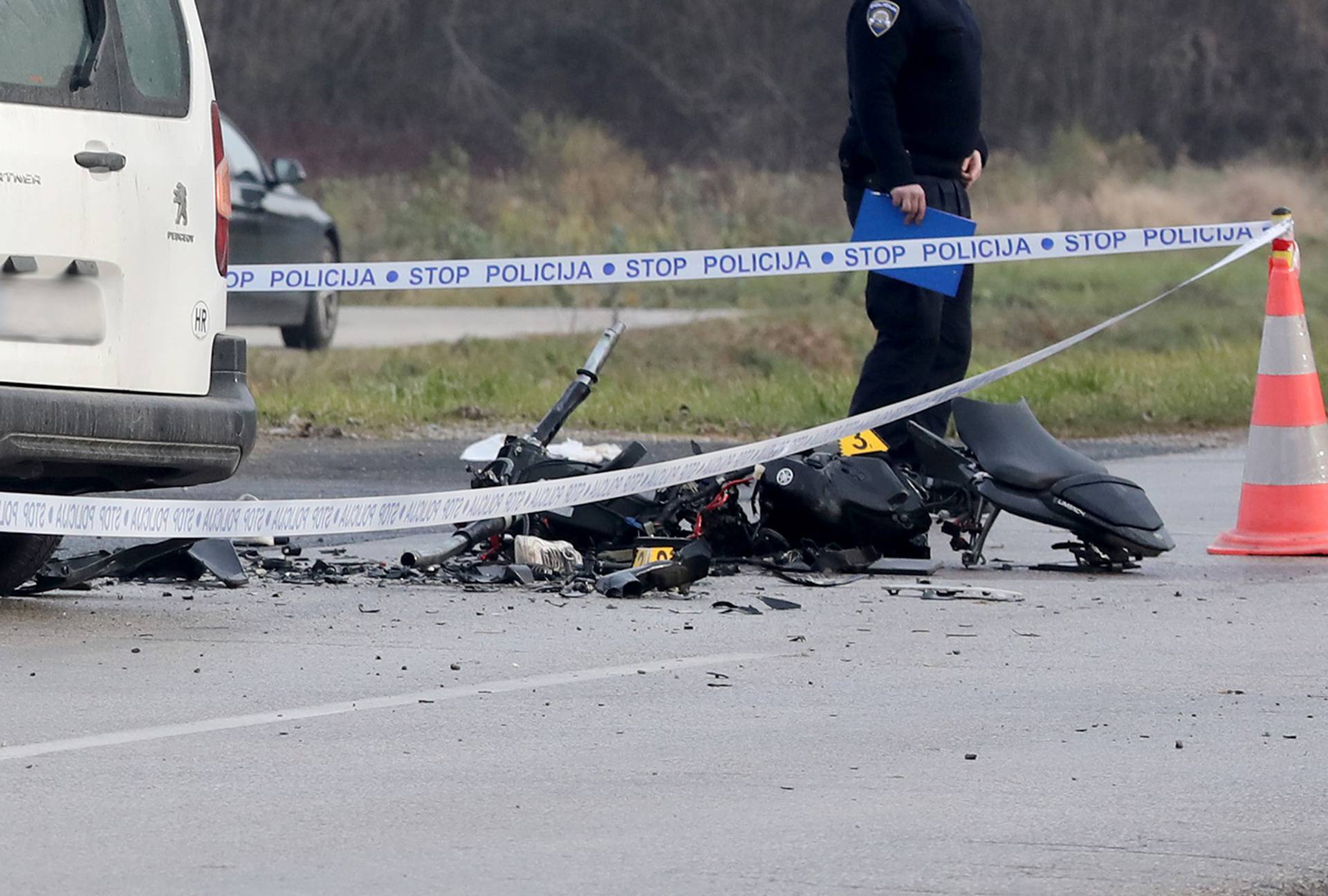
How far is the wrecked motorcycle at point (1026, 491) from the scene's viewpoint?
7.98m

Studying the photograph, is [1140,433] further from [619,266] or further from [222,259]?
[222,259]

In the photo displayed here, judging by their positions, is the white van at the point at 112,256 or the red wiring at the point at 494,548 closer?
the white van at the point at 112,256

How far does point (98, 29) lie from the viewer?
6.66 meters

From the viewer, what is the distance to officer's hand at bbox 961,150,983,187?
975 cm

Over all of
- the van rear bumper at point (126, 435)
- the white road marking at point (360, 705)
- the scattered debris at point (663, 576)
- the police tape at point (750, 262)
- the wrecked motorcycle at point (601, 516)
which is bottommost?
Answer: the white road marking at point (360, 705)

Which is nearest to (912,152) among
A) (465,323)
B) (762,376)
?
(762,376)

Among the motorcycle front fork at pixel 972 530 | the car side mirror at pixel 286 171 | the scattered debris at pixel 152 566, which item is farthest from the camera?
the car side mirror at pixel 286 171

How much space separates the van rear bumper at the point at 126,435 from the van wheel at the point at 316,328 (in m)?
10.9

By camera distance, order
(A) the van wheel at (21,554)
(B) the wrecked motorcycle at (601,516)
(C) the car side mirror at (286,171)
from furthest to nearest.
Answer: (C) the car side mirror at (286,171)
(B) the wrecked motorcycle at (601,516)
(A) the van wheel at (21,554)

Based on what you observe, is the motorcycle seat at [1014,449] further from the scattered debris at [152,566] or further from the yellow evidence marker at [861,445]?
the scattered debris at [152,566]

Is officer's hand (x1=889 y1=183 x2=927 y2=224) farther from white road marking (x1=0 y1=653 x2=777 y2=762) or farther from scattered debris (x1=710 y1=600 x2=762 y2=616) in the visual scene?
white road marking (x1=0 y1=653 x2=777 y2=762)

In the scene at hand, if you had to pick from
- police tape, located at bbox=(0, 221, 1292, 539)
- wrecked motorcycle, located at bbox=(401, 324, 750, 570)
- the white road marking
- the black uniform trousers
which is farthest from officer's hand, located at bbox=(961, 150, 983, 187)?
the white road marking

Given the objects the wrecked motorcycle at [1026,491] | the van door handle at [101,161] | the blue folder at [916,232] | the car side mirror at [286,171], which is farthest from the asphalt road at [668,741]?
the car side mirror at [286,171]

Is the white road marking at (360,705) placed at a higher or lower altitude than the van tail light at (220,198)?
lower
